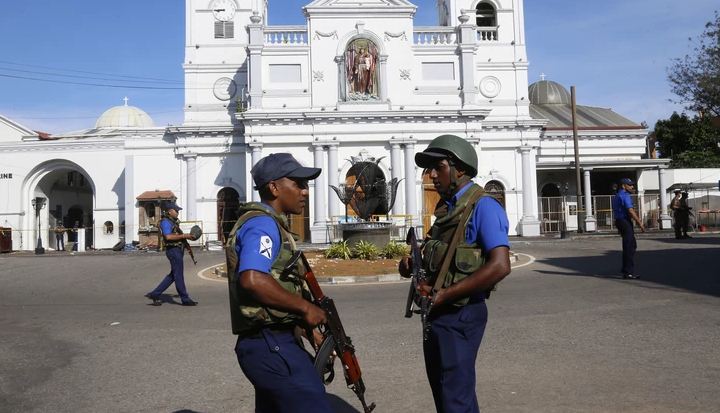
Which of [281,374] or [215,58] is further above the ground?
[215,58]

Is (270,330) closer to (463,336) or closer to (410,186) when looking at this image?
(463,336)

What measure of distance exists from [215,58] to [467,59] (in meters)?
14.2

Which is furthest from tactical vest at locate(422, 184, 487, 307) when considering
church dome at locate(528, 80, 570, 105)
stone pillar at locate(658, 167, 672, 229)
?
church dome at locate(528, 80, 570, 105)

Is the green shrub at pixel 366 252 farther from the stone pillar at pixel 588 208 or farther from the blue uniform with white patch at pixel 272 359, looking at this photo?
the stone pillar at pixel 588 208

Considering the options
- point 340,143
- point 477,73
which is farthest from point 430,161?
point 477,73

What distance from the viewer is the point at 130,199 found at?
30.3m

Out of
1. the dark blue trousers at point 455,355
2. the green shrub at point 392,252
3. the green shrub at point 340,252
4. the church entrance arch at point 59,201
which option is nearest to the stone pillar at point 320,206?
the green shrub at point 340,252

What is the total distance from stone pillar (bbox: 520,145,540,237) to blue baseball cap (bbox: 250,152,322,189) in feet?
95.7

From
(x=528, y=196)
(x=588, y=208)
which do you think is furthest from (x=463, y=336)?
(x=588, y=208)

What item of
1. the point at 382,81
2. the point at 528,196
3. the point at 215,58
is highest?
the point at 215,58

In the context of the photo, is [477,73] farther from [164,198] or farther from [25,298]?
[25,298]

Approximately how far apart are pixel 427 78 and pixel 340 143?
609cm

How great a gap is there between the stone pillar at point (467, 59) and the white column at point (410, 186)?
3985mm

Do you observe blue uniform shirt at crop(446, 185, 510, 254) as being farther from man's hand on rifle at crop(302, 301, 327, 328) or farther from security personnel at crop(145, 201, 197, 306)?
security personnel at crop(145, 201, 197, 306)
